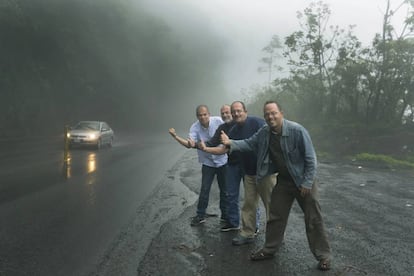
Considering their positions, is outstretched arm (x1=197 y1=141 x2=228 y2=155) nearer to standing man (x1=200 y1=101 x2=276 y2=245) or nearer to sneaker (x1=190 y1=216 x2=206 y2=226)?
standing man (x1=200 y1=101 x2=276 y2=245)

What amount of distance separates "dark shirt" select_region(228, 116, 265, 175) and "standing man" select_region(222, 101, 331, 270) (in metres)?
0.47

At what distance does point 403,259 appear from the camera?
453cm

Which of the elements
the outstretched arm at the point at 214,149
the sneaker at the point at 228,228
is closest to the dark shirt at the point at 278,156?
the outstretched arm at the point at 214,149

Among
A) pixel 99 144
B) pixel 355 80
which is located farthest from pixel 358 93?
pixel 99 144

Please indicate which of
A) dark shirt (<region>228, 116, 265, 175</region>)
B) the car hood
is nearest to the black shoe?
dark shirt (<region>228, 116, 265, 175</region>)

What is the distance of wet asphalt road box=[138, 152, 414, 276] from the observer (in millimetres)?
4133

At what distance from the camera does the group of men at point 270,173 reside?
4184mm

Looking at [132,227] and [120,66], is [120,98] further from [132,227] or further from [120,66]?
[132,227]

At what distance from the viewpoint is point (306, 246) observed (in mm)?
4961

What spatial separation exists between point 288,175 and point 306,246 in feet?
3.84

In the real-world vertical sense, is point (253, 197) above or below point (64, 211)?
above

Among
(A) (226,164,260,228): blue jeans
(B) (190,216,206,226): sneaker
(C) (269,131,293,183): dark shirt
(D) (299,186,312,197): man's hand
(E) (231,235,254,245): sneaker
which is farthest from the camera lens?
(B) (190,216,206,226): sneaker

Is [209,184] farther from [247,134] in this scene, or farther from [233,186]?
[247,134]

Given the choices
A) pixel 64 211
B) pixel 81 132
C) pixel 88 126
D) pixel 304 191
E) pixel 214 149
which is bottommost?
pixel 81 132
